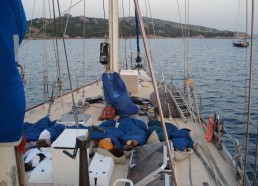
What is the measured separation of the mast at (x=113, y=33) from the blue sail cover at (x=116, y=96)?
0.60 metres

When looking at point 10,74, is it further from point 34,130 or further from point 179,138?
point 34,130

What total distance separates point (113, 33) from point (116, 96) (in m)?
1.74

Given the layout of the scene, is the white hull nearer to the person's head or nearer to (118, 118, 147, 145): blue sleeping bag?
the person's head

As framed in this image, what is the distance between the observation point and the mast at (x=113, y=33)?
7668mm

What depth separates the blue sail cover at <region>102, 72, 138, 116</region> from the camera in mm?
7234

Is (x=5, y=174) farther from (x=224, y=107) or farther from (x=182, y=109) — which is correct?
(x=224, y=107)

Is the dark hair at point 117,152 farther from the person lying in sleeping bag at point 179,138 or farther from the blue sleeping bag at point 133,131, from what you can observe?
the person lying in sleeping bag at point 179,138

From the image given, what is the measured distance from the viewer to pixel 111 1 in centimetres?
767

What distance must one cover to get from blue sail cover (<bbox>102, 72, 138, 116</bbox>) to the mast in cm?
60

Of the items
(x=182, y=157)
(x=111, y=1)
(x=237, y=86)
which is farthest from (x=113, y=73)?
(x=237, y=86)

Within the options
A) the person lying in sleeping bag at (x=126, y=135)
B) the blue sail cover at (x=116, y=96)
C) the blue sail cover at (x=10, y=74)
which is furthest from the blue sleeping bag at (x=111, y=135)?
the blue sail cover at (x=10, y=74)

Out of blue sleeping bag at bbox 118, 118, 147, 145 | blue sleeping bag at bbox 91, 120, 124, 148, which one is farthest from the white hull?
blue sleeping bag at bbox 118, 118, 147, 145

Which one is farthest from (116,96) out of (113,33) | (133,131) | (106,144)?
(106,144)

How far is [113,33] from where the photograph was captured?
7844mm
